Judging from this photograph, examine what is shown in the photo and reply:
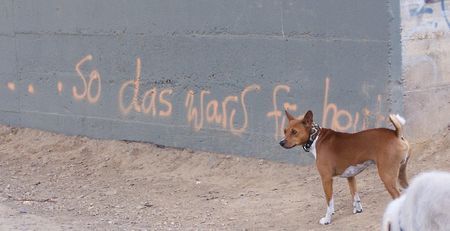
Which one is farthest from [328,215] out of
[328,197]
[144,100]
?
[144,100]

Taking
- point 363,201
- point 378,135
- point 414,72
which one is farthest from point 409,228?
point 414,72

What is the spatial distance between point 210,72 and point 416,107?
261 centimetres

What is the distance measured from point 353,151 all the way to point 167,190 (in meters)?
2.83

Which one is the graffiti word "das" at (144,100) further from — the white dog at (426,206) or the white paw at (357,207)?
the white dog at (426,206)

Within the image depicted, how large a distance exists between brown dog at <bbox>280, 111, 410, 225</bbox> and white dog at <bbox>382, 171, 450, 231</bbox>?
3315 millimetres

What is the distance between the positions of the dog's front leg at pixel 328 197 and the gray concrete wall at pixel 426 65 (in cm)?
137

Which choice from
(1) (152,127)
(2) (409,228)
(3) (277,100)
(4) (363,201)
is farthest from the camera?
(1) (152,127)

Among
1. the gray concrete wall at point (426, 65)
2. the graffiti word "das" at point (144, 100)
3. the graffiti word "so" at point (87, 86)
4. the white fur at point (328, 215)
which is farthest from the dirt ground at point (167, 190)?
the graffiti word "so" at point (87, 86)

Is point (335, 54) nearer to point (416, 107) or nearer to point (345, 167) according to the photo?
point (416, 107)

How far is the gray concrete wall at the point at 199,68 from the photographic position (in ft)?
27.3

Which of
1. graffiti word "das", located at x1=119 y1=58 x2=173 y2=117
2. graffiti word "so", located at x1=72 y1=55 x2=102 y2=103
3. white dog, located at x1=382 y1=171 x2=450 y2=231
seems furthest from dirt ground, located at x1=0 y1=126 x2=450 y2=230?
white dog, located at x1=382 y1=171 x2=450 y2=231

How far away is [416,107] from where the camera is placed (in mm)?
8031

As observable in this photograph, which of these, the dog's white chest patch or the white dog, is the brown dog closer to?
the dog's white chest patch

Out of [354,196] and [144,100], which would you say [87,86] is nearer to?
[144,100]
